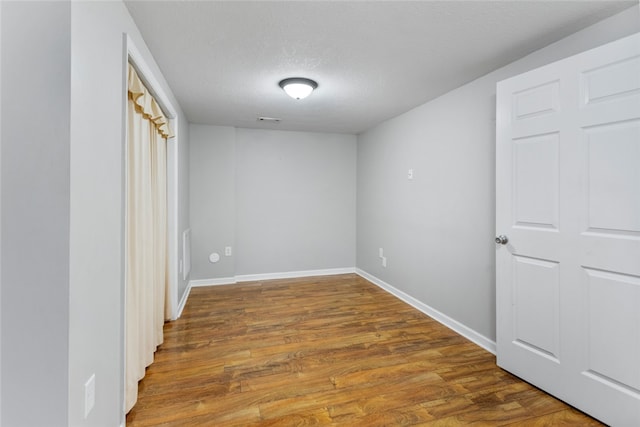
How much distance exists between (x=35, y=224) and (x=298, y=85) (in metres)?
2.07

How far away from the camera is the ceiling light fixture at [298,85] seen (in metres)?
2.59

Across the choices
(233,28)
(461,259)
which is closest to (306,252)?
(461,259)

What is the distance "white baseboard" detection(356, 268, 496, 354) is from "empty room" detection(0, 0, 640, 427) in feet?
0.07

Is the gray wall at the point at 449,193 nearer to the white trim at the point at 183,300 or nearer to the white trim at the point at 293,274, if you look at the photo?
the white trim at the point at 293,274

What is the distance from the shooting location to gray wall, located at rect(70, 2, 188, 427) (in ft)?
3.71

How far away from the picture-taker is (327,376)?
2121mm

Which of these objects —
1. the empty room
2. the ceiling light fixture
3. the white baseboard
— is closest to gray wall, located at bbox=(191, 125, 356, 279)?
the empty room

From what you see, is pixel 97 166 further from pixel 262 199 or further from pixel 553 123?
pixel 262 199

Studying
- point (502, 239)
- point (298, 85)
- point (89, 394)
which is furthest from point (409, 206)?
point (89, 394)

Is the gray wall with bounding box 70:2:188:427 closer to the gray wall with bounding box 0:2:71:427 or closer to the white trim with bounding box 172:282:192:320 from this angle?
the gray wall with bounding box 0:2:71:427

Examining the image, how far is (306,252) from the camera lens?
4863mm

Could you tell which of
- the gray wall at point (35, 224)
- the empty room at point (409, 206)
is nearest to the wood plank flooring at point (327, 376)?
the empty room at point (409, 206)

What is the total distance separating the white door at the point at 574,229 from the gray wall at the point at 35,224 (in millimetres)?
2494

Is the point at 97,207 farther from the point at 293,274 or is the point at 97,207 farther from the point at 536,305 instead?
the point at 293,274
